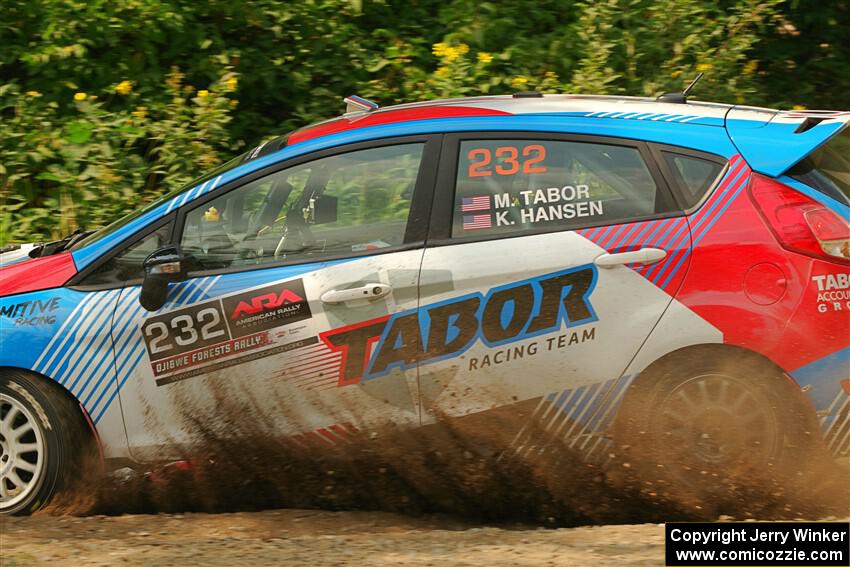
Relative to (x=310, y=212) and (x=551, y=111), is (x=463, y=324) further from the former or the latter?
(x=551, y=111)

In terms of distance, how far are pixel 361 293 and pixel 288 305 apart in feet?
0.99

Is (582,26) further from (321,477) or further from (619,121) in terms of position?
→ (321,477)

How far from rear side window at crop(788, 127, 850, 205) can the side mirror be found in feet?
7.94

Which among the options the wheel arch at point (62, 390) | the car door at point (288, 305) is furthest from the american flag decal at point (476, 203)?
the wheel arch at point (62, 390)

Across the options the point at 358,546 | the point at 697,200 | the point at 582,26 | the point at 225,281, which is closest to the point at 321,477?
the point at 358,546

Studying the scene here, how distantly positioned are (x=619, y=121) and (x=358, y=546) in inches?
76.3

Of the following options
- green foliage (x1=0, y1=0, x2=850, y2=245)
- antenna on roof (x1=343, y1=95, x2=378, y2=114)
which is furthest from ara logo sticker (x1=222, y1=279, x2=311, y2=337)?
green foliage (x1=0, y1=0, x2=850, y2=245)

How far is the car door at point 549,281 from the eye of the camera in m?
3.95

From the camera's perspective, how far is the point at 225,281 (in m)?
4.19

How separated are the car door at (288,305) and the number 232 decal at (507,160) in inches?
6.9

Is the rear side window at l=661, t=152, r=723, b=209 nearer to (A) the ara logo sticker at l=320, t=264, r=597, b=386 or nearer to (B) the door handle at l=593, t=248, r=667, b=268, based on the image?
(B) the door handle at l=593, t=248, r=667, b=268

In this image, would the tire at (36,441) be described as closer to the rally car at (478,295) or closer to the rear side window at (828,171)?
the rally car at (478,295)

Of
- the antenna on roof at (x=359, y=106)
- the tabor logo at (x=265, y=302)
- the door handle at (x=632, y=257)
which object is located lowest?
the tabor logo at (x=265, y=302)

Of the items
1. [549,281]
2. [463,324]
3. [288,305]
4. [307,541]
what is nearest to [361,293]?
[288,305]
